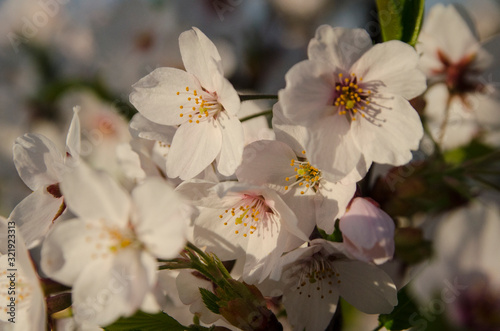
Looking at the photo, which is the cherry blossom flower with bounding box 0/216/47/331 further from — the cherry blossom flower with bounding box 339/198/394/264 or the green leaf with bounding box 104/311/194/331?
the cherry blossom flower with bounding box 339/198/394/264

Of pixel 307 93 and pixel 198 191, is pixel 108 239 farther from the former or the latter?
pixel 307 93

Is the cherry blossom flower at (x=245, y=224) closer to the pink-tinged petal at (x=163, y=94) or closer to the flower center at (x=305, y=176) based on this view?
the flower center at (x=305, y=176)

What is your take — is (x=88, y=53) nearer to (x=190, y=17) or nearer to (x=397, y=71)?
(x=190, y=17)

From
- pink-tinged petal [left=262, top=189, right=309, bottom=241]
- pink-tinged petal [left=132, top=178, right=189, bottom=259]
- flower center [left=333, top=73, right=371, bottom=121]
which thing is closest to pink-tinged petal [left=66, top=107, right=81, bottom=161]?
pink-tinged petal [left=132, top=178, right=189, bottom=259]

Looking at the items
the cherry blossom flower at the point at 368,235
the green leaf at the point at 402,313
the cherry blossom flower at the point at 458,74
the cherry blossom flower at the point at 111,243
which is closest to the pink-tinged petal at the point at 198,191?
the cherry blossom flower at the point at 111,243

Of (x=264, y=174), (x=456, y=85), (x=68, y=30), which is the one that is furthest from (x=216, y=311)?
(x=68, y=30)

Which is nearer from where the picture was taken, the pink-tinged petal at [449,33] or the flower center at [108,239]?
the flower center at [108,239]

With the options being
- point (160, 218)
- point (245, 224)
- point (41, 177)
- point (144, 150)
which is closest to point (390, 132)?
point (245, 224)
